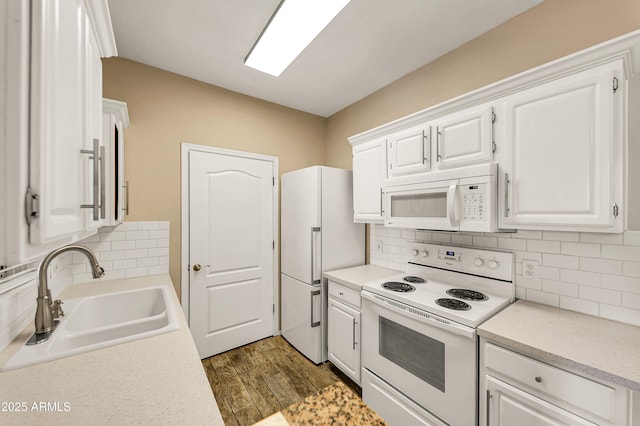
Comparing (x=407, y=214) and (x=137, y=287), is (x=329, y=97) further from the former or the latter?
(x=137, y=287)

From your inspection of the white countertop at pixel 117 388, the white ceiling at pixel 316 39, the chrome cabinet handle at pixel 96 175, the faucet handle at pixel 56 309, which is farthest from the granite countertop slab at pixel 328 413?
the white ceiling at pixel 316 39

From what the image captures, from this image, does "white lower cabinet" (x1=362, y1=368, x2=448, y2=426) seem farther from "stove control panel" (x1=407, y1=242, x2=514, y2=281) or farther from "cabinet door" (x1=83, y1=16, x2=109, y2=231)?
"cabinet door" (x1=83, y1=16, x2=109, y2=231)

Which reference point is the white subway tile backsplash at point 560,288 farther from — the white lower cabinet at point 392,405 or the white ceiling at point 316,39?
the white ceiling at point 316,39

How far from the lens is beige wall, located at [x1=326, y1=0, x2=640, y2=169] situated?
1377 millimetres

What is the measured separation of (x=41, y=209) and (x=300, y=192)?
7.03 ft

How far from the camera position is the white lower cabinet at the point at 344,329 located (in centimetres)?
202

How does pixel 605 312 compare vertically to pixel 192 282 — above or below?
above

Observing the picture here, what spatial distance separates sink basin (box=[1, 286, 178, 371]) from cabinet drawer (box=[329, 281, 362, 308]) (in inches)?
50.0

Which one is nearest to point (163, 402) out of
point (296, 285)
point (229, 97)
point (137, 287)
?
point (137, 287)

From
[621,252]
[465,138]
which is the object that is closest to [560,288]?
[621,252]

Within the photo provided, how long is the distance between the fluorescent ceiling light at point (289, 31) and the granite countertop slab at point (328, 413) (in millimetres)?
1744

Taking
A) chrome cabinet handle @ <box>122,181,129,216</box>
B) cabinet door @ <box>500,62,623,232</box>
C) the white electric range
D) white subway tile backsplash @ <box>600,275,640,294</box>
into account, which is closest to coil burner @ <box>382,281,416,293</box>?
the white electric range

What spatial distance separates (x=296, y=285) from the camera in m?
2.62

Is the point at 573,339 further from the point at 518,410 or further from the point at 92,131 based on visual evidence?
the point at 92,131
